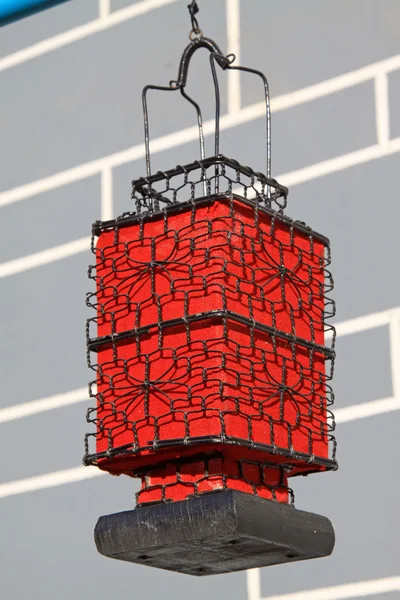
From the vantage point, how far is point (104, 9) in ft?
5.46
